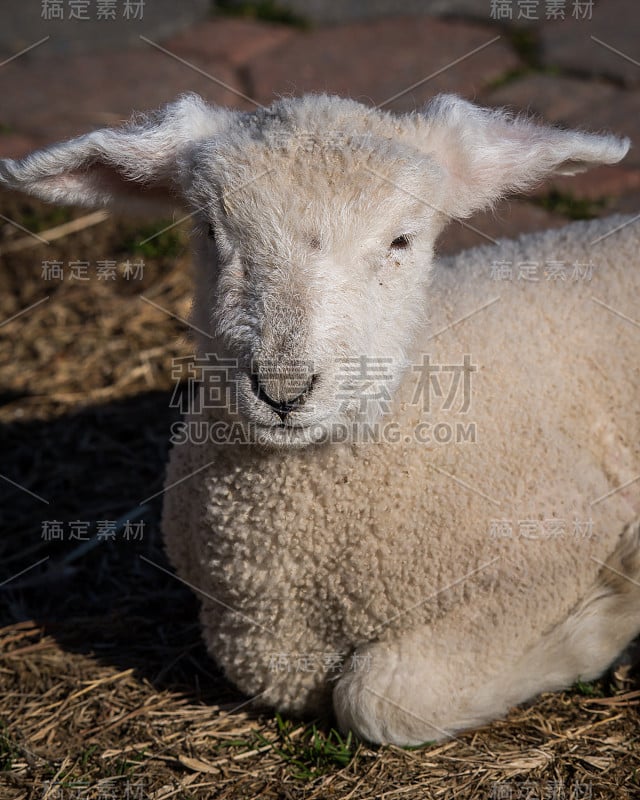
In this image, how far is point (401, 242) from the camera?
2.53 meters

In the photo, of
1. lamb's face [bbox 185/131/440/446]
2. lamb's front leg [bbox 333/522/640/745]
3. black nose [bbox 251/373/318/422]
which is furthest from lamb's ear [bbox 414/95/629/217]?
lamb's front leg [bbox 333/522/640/745]

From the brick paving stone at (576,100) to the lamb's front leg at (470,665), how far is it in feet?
11.7

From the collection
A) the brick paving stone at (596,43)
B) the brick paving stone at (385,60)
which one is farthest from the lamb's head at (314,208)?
the brick paving stone at (596,43)

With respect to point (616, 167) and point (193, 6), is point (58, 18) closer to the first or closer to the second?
point (193, 6)

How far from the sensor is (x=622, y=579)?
2945 millimetres

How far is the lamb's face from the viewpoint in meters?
2.29

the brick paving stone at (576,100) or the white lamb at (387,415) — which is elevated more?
the brick paving stone at (576,100)

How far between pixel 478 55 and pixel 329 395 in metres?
5.21

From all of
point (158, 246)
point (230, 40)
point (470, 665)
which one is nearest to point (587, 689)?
point (470, 665)

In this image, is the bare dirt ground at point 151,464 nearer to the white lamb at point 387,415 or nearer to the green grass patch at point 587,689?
the green grass patch at point 587,689

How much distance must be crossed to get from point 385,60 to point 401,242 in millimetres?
4910

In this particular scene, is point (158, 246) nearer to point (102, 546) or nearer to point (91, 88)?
point (91, 88)

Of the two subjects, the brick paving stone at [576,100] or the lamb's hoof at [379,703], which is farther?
the brick paving stone at [576,100]

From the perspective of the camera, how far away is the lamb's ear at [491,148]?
8.57 ft
